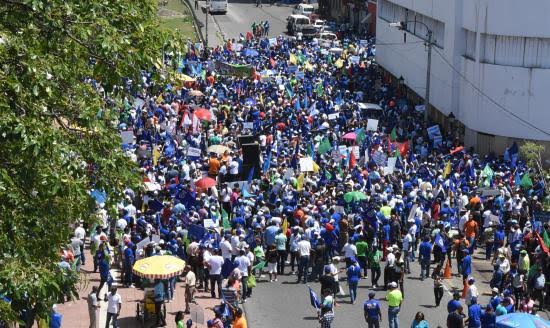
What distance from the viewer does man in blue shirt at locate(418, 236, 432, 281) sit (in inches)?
1009

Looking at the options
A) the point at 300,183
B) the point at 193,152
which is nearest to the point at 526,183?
the point at 300,183

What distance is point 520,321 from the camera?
19828 mm

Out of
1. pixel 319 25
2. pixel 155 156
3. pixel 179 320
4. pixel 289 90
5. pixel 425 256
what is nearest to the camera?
pixel 179 320

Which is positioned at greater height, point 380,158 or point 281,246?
point 380,158

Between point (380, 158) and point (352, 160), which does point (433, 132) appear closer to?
point (352, 160)

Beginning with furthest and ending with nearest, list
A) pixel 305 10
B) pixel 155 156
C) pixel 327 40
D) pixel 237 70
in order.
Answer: pixel 305 10
pixel 327 40
pixel 237 70
pixel 155 156

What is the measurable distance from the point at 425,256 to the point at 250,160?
348 inches

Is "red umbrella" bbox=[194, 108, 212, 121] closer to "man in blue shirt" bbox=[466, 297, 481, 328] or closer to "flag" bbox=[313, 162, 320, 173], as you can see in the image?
"flag" bbox=[313, 162, 320, 173]

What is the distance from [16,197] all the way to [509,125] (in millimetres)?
28961

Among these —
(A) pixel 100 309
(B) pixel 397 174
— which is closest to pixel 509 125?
(B) pixel 397 174

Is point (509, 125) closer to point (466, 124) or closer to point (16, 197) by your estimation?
point (466, 124)

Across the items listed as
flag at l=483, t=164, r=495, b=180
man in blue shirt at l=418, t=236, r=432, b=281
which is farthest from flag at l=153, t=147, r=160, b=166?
man in blue shirt at l=418, t=236, r=432, b=281

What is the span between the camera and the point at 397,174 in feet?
109

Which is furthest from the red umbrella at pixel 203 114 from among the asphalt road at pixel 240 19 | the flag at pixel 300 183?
the asphalt road at pixel 240 19
